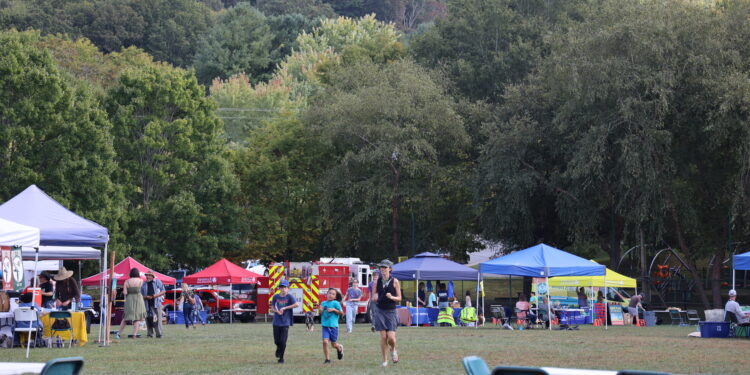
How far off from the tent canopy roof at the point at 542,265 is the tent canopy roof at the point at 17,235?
681 inches

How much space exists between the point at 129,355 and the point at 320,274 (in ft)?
63.8

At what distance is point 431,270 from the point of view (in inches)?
1396

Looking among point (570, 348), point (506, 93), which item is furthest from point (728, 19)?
point (570, 348)

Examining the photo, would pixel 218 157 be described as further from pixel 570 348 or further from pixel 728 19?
pixel 570 348

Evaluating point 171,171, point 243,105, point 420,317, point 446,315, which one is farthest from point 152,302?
point 243,105

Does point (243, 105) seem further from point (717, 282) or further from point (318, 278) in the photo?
point (717, 282)

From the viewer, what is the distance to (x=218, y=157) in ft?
160

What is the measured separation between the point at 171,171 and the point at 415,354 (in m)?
29.6

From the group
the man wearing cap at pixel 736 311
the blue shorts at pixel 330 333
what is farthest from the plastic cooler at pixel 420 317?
the blue shorts at pixel 330 333

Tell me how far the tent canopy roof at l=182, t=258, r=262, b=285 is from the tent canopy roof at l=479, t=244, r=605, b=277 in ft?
32.6

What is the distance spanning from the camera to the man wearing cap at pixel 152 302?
26.3 metres

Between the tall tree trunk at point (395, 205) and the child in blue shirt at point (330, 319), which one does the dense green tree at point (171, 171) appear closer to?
the tall tree trunk at point (395, 205)

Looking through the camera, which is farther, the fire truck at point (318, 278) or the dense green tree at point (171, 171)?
the dense green tree at point (171, 171)

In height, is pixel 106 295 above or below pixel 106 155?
below
